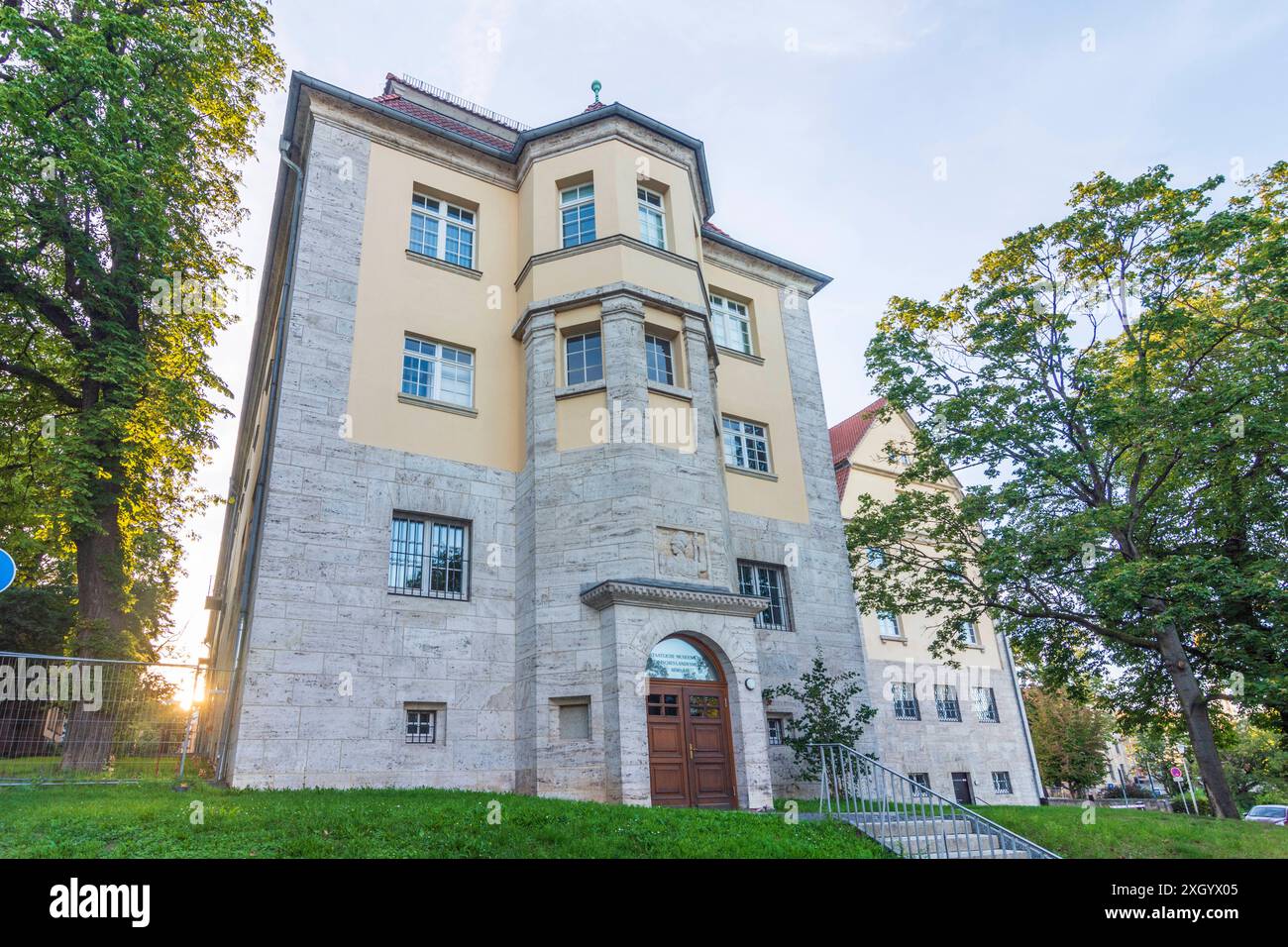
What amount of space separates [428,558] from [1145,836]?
13348mm

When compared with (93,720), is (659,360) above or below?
above

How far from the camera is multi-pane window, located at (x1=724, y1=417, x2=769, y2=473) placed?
64.3ft

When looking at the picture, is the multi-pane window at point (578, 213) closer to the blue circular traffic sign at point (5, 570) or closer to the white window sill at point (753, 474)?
the white window sill at point (753, 474)

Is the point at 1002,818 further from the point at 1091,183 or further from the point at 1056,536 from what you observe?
the point at 1091,183

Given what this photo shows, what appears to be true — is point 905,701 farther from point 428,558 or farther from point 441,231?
point 441,231

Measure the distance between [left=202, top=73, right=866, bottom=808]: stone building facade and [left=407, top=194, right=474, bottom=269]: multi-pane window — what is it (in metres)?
0.06

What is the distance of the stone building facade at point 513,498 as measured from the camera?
13.0m

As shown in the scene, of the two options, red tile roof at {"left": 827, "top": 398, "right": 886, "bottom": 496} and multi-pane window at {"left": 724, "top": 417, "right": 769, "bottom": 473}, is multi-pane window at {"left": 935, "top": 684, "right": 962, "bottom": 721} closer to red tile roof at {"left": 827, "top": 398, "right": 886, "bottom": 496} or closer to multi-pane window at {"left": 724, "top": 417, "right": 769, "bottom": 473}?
red tile roof at {"left": 827, "top": 398, "right": 886, "bottom": 496}

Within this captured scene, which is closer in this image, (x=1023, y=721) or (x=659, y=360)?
(x=659, y=360)

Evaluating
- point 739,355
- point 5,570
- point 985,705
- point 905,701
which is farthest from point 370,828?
point 985,705

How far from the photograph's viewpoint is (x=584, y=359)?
16.6 metres

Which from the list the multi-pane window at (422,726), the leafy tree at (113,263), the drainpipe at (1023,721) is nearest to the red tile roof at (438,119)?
the leafy tree at (113,263)

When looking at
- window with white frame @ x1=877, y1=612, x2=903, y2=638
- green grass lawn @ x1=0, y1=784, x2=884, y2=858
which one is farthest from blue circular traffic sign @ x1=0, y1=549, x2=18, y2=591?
window with white frame @ x1=877, y1=612, x2=903, y2=638
